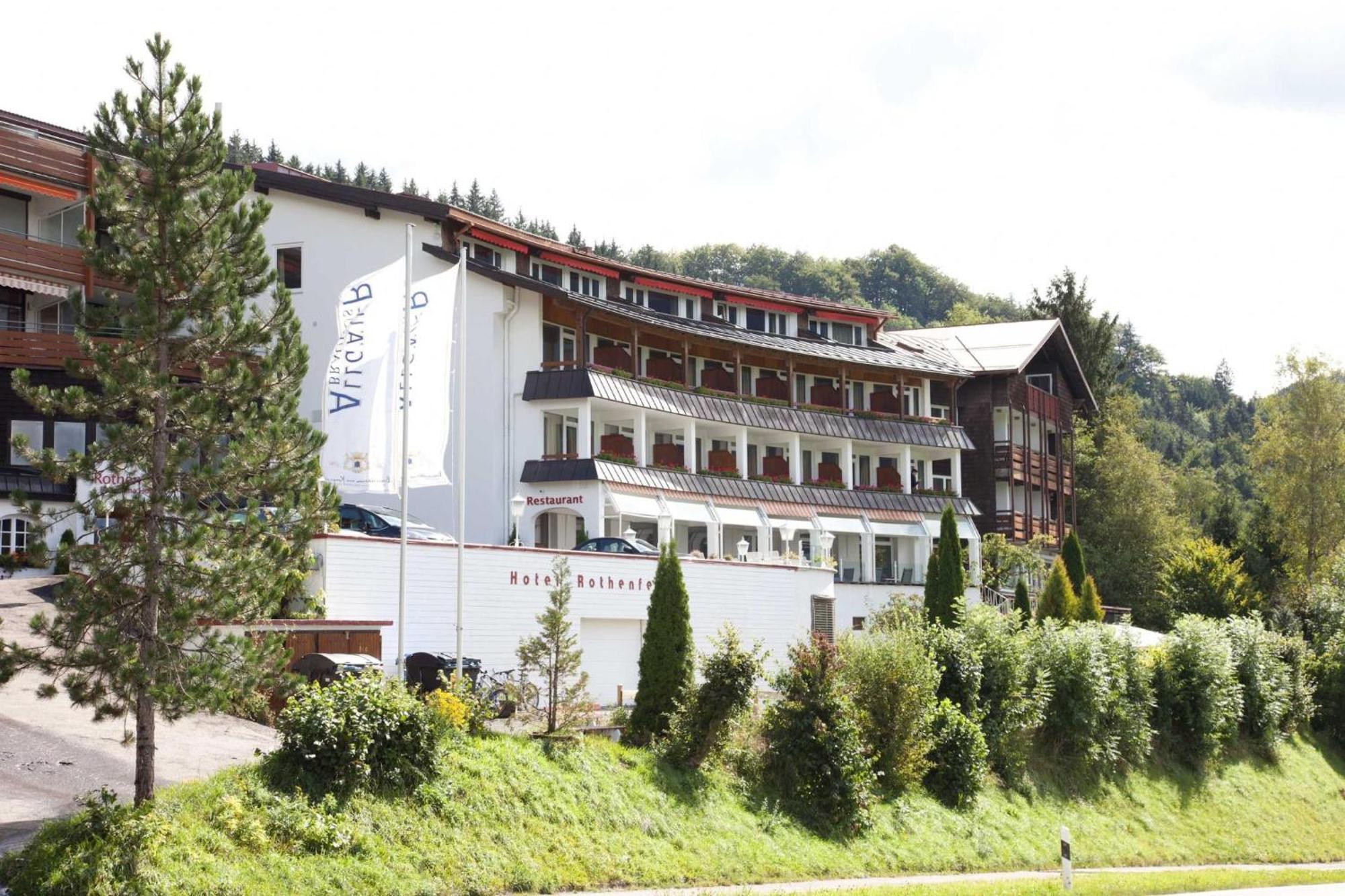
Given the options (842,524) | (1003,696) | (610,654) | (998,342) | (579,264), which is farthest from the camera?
(998,342)

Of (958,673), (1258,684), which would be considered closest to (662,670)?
(958,673)

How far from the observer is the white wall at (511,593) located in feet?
88.9

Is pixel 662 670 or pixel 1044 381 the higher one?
pixel 1044 381

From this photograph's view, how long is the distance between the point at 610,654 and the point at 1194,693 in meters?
15.3

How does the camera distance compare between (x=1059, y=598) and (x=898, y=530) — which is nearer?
(x=1059, y=598)

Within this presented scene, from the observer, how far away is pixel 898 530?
57281 millimetres

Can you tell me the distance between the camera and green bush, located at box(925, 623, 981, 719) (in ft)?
98.4

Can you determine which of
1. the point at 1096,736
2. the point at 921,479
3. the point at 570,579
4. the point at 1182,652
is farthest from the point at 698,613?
the point at 921,479

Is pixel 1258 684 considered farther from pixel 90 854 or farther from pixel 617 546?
pixel 90 854

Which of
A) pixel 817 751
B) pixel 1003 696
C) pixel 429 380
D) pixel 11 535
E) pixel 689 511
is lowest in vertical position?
pixel 817 751

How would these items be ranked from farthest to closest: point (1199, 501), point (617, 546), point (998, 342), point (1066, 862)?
point (1199, 501)
point (998, 342)
point (617, 546)
point (1066, 862)

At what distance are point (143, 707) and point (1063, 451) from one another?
61.5 meters

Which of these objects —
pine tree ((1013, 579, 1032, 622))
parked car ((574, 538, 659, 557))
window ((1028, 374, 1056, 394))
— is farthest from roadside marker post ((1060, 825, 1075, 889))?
window ((1028, 374, 1056, 394))

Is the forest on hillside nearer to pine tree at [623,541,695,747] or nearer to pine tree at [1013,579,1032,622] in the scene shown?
pine tree at [1013,579,1032,622]
